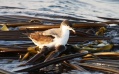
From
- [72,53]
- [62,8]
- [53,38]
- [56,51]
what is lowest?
[62,8]

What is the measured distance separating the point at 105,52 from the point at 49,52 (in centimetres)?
104

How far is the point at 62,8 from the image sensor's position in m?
13.3

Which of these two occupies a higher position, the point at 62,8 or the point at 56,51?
the point at 56,51

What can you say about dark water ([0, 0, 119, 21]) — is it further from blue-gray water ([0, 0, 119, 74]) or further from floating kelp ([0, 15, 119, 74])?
floating kelp ([0, 15, 119, 74])

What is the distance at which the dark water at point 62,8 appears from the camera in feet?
39.5

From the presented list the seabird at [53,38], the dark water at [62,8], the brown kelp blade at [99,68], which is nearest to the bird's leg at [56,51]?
the seabird at [53,38]

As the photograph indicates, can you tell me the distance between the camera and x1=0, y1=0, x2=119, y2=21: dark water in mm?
12031

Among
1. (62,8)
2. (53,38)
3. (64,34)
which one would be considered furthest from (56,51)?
(62,8)

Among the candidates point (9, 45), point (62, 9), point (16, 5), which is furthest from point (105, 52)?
point (16, 5)

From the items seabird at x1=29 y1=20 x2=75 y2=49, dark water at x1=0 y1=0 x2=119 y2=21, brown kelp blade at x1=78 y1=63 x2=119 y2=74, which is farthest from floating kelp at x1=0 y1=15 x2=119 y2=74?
dark water at x1=0 y1=0 x2=119 y2=21

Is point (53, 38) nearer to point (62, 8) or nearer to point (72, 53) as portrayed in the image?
point (72, 53)

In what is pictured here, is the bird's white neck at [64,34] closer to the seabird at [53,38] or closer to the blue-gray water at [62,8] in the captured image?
the seabird at [53,38]

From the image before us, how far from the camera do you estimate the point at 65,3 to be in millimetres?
14359

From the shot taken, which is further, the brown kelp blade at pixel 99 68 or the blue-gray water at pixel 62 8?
the blue-gray water at pixel 62 8
